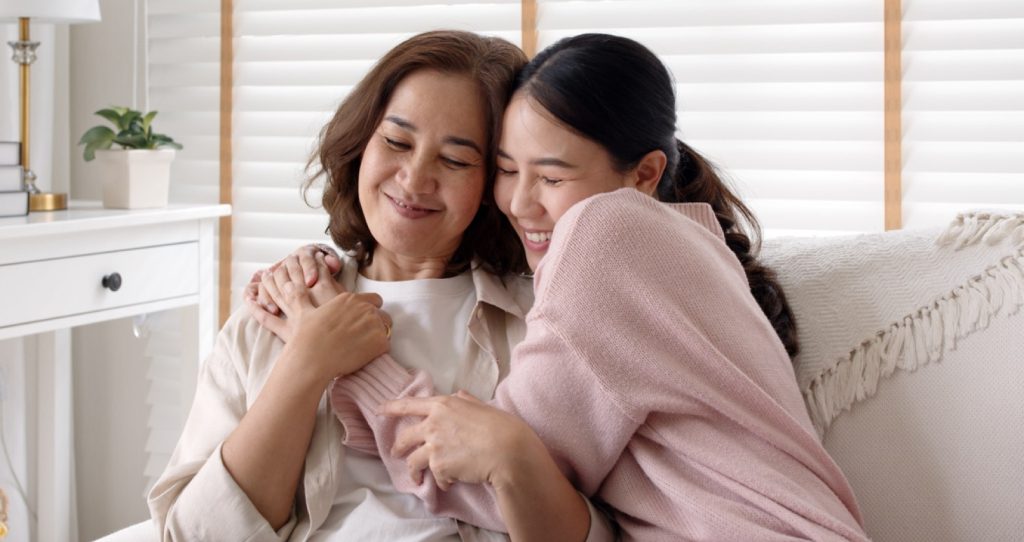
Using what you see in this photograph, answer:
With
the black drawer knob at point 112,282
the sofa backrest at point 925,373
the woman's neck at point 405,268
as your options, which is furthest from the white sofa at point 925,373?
the black drawer knob at point 112,282

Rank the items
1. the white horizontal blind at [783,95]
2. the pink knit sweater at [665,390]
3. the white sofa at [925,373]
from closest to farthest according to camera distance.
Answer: the pink knit sweater at [665,390] < the white sofa at [925,373] < the white horizontal blind at [783,95]

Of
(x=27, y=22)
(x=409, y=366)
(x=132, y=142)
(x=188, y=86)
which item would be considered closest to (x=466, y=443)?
(x=409, y=366)

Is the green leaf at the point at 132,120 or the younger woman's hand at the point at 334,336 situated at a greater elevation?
the green leaf at the point at 132,120

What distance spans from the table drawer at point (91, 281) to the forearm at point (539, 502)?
1261 mm

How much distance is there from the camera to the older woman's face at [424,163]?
1.46 metres

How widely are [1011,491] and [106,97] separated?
234cm

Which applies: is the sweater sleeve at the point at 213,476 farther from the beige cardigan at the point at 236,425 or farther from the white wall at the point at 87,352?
the white wall at the point at 87,352

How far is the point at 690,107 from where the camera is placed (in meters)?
2.38

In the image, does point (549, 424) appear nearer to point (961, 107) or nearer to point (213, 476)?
point (213, 476)

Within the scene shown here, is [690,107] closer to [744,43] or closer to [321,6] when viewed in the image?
[744,43]

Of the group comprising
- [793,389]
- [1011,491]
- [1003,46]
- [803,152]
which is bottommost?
[1011,491]

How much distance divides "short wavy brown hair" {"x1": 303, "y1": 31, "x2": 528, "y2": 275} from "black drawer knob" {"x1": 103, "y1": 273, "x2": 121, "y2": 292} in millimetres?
814

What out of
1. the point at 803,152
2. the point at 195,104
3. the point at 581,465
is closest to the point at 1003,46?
the point at 803,152

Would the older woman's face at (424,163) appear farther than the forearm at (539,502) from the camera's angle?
Yes
